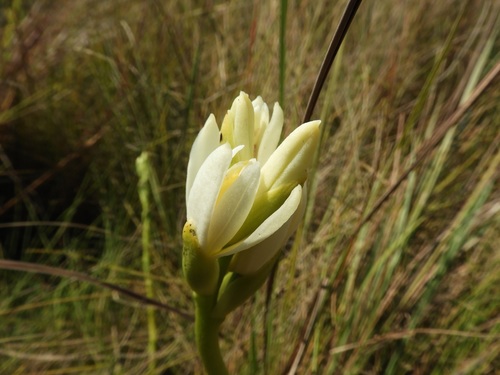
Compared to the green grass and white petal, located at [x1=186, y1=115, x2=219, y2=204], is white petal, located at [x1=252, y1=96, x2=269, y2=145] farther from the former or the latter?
the green grass

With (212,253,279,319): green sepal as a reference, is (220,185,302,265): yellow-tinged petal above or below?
above

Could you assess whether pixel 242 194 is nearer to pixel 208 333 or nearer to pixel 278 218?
pixel 278 218

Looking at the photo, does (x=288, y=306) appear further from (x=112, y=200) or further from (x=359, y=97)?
(x=112, y=200)

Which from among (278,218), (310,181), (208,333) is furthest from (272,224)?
(310,181)

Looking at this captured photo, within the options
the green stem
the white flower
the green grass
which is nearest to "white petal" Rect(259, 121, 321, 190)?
the white flower

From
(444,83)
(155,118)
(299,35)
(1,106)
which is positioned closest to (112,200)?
(155,118)

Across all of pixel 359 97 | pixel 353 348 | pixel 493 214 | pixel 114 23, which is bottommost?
pixel 353 348
